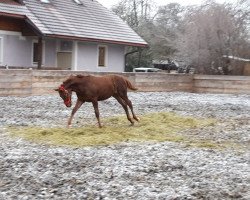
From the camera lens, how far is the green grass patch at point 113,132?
927 centimetres

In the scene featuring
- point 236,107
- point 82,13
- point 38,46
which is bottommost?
point 236,107

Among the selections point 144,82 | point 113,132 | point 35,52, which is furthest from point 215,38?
point 113,132

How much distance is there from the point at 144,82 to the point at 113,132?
13.2m

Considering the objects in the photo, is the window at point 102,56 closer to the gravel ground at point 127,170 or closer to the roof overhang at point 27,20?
the roof overhang at point 27,20

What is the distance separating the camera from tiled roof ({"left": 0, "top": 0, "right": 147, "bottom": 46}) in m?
26.5

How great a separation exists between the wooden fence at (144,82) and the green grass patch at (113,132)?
21.5ft

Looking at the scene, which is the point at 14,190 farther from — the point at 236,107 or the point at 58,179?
the point at 236,107

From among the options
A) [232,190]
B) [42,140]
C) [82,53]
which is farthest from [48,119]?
[82,53]

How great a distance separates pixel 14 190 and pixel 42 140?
10.6 ft

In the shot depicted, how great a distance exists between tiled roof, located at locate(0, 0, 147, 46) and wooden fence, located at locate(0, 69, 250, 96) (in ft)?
18.6

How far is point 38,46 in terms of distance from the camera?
26.8 m

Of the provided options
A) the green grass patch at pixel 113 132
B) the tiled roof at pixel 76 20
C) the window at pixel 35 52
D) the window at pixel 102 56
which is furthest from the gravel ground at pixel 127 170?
the window at pixel 102 56

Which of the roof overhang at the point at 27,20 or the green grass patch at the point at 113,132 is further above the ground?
the roof overhang at the point at 27,20

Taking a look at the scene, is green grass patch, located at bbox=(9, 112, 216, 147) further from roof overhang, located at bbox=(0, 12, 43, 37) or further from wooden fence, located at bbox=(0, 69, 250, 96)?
roof overhang, located at bbox=(0, 12, 43, 37)
